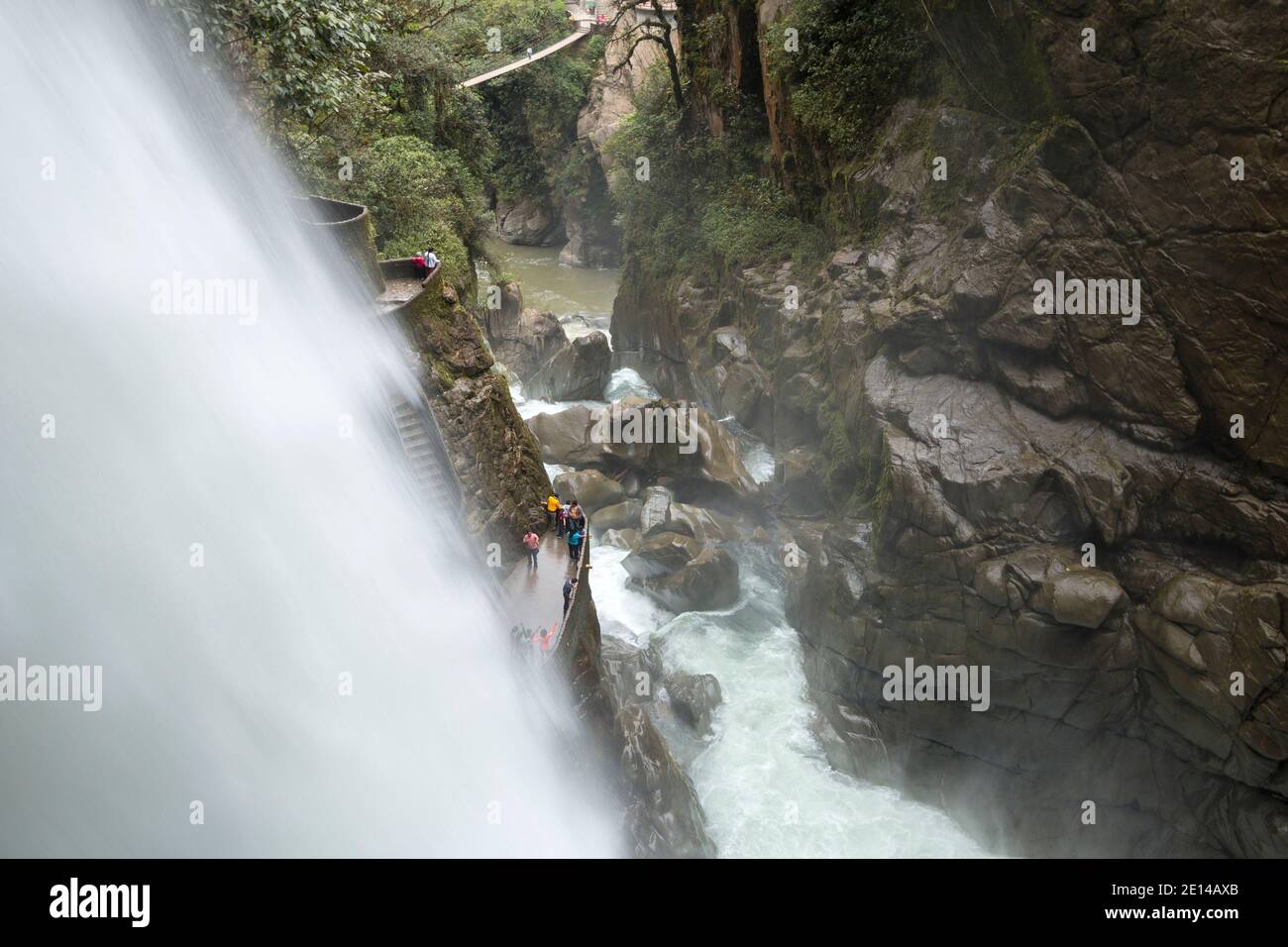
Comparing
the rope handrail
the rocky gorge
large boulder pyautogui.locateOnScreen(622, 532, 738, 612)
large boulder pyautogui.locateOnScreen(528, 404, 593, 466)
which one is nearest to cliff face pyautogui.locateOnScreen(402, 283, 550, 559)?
the rope handrail

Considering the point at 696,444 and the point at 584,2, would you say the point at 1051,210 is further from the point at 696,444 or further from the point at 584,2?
the point at 584,2

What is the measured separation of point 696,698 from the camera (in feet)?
55.1

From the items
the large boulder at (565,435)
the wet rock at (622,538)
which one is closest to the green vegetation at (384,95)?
the large boulder at (565,435)

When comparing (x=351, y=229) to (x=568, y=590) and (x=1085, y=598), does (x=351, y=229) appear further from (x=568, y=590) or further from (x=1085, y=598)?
(x=1085, y=598)

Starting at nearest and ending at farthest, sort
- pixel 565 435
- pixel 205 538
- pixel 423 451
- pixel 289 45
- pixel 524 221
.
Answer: pixel 205 538
pixel 423 451
pixel 289 45
pixel 565 435
pixel 524 221

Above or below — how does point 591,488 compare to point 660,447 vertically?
below

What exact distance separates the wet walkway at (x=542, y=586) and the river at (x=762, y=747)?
3.85 m

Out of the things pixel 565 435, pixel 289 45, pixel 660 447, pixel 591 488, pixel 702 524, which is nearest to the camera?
pixel 289 45

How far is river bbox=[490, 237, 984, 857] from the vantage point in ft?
48.2

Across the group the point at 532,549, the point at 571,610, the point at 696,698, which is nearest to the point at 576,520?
the point at 532,549

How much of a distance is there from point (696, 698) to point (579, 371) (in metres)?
14.9

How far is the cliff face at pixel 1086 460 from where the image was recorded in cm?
1241

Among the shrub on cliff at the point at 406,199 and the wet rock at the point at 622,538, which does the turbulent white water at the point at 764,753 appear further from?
the shrub on cliff at the point at 406,199
